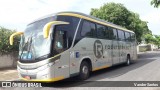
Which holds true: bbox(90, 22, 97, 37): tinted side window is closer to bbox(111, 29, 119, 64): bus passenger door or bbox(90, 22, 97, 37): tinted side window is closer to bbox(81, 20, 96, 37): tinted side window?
bbox(81, 20, 96, 37): tinted side window

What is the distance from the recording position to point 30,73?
379 inches

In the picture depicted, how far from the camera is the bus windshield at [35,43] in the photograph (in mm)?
9367

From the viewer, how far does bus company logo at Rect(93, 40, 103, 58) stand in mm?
12836

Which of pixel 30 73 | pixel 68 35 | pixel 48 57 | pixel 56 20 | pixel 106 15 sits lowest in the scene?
pixel 30 73

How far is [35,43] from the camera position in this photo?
31.9ft

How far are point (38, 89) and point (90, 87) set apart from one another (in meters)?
2.25

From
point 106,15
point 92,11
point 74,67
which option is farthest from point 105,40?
point 92,11

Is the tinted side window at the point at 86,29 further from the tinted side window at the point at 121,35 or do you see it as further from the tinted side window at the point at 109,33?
the tinted side window at the point at 121,35

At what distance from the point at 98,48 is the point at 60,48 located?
4022 mm

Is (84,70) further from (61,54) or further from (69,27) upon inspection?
(69,27)

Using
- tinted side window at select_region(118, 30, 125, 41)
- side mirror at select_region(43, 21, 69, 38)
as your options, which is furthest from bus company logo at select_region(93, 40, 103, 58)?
tinted side window at select_region(118, 30, 125, 41)

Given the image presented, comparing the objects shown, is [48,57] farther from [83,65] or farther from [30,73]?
[83,65]

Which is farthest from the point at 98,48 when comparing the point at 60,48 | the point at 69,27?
the point at 60,48

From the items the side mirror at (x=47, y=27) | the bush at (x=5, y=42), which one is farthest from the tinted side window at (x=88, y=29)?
the bush at (x=5, y=42)
